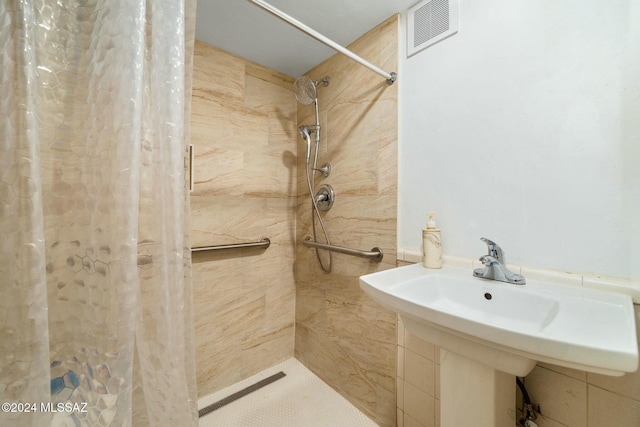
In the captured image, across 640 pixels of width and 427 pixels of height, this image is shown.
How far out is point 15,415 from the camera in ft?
1.31

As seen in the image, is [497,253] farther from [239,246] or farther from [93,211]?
[239,246]

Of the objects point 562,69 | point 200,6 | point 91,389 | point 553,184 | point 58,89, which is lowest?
point 91,389

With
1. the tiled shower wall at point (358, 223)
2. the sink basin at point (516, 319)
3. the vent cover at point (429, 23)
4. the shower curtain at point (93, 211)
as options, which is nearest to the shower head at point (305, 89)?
the tiled shower wall at point (358, 223)

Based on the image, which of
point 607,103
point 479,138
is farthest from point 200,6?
point 607,103

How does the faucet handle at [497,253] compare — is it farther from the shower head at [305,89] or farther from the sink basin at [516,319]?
the shower head at [305,89]

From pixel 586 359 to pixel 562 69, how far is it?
0.83 m

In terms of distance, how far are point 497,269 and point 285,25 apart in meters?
1.45

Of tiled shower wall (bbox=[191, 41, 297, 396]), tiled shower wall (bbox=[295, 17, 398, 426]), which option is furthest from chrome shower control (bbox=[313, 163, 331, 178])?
tiled shower wall (bbox=[191, 41, 297, 396])

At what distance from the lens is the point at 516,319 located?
0.69 m

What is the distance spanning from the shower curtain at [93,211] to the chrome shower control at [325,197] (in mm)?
935

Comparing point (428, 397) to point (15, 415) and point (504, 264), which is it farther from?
point (15, 415)

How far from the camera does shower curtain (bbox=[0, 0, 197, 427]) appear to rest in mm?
416

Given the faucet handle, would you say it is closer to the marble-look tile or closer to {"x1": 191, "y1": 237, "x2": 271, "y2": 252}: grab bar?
{"x1": 191, "y1": 237, "x2": 271, "y2": 252}: grab bar

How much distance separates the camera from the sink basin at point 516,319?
16.3 inches
